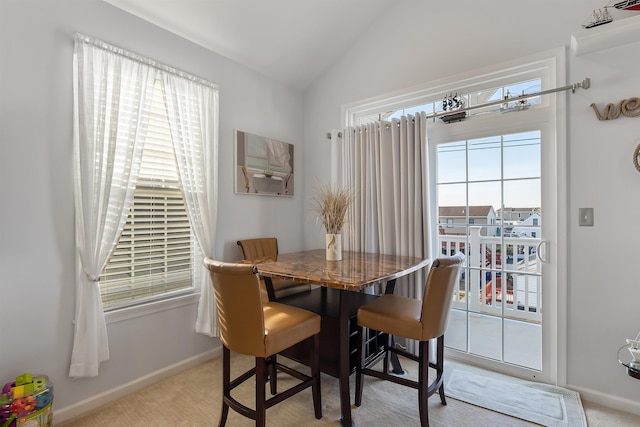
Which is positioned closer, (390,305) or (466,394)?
(390,305)

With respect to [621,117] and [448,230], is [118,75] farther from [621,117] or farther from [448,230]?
[621,117]

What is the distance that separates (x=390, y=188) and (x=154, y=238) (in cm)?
199

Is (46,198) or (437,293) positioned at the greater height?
(46,198)

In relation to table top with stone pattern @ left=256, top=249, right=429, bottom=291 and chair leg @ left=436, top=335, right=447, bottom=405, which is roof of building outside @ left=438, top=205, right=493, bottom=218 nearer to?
table top with stone pattern @ left=256, top=249, right=429, bottom=291

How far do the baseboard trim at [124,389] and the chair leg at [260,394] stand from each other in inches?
47.9

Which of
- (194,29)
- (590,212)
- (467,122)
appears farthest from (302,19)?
(590,212)

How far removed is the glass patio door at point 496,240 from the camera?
230cm

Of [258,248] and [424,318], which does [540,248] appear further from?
[258,248]

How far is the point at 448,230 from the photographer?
2.68 m

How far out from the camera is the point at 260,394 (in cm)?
152

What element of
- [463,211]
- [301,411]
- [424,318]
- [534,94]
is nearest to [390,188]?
[463,211]

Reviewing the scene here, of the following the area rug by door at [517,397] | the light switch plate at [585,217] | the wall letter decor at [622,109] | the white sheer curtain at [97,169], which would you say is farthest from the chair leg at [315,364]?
the wall letter decor at [622,109]

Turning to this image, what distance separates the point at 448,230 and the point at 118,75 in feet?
9.07

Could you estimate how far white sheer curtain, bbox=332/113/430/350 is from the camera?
2568 millimetres
